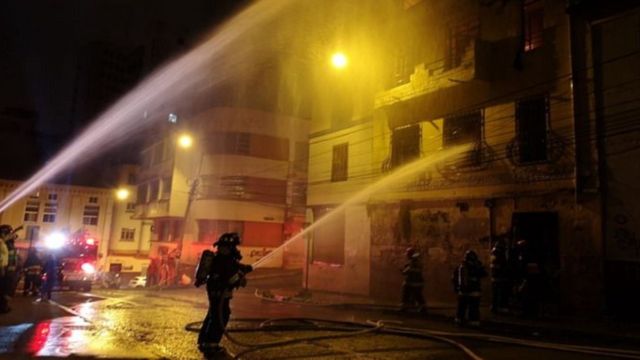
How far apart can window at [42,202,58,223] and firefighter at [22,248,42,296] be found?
33.7m

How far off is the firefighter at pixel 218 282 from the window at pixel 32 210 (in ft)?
147

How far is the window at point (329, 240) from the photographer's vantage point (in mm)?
22250

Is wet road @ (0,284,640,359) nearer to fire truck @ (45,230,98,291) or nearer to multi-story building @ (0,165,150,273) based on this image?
fire truck @ (45,230,98,291)

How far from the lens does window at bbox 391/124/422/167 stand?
1902cm

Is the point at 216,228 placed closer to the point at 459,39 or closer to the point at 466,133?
the point at 466,133

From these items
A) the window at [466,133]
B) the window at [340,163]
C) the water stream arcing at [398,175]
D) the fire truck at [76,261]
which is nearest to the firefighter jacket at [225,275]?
the window at [466,133]

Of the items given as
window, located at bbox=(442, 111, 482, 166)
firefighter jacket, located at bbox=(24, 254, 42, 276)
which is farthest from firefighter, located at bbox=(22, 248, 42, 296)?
window, located at bbox=(442, 111, 482, 166)

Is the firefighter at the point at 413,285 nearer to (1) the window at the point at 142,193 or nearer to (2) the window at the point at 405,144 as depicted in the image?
(2) the window at the point at 405,144

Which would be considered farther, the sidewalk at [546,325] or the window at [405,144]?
the window at [405,144]

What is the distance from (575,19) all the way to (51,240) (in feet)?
64.6

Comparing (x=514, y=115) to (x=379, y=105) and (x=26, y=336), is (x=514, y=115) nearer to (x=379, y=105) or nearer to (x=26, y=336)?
(x=379, y=105)

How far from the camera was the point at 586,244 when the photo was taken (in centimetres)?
1363

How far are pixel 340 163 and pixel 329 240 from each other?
3.69m

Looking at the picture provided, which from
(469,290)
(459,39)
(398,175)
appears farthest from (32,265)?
(459,39)
